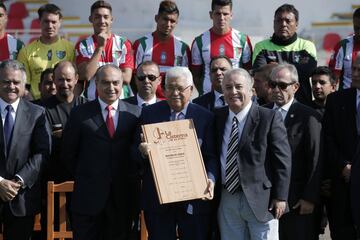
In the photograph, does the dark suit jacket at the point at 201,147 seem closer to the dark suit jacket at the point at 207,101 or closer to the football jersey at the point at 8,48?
the dark suit jacket at the point at 207,101

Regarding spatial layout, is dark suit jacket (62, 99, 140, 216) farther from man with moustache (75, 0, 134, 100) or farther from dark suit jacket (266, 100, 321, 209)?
man with moustache (75, 0, 134, 100)

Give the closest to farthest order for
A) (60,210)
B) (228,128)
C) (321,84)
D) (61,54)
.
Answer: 1. (228,128)
2. (60,210)
3. (321,84)
4. (61,54)

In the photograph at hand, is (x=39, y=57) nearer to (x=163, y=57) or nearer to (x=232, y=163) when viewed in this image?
(x=163, y=57)

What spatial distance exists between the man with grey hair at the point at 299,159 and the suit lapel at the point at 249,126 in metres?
0.51

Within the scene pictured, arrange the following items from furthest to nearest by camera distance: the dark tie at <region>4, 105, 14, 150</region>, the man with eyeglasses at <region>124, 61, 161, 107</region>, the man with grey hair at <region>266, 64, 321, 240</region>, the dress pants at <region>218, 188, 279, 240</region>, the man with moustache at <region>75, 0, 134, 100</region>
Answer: the man with moustache at <region>75, 0, 134, 100</region> < the man with eyeglasses at <region>124, 61, 161, 107</region> < the dark tie at <region>4, 105, 14, 150</region> < the man with grey hair at <region>266, 64, 321, 240</region> < the dress pants at <region>218, 188, 279, 240</region>

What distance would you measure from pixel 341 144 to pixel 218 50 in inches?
85.5

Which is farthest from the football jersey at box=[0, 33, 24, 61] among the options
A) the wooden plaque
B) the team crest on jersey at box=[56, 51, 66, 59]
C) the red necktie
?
the wooden plaque

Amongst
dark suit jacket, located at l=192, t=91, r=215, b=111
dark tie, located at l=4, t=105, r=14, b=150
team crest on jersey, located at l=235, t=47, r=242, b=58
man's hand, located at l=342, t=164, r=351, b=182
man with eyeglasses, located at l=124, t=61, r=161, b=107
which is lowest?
man's hand, located at l=342, t=164, r=351, b=182

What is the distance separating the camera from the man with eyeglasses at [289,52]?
754 centimetres

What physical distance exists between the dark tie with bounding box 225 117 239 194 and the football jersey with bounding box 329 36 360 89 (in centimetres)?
241

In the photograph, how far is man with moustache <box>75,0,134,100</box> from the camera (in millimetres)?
7613

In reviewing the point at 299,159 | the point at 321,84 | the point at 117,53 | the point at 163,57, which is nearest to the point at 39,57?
the point at 117,53

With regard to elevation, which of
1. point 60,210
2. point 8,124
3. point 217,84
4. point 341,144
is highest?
point 217,84

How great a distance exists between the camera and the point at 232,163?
546cm
